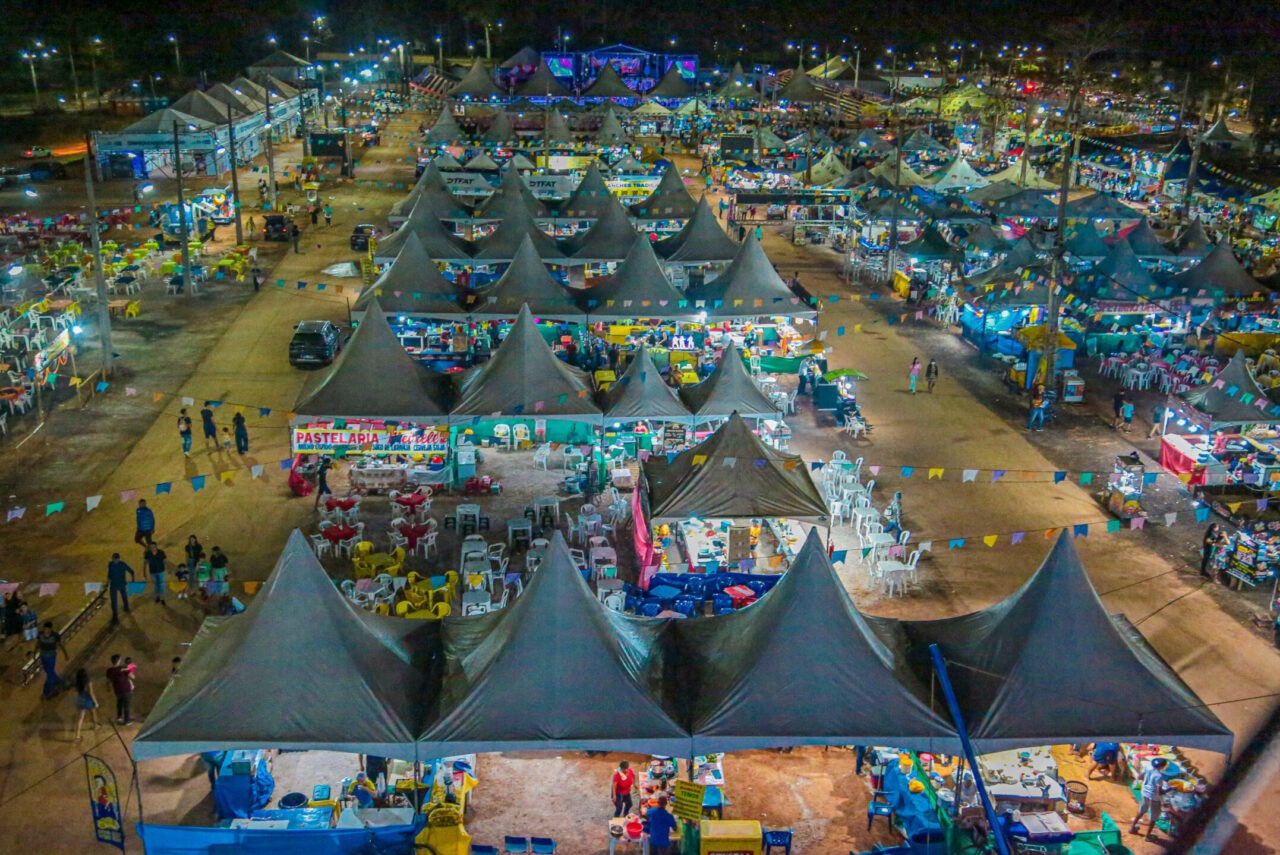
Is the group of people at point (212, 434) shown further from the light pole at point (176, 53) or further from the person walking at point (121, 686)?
the light pole at point (176, 53)

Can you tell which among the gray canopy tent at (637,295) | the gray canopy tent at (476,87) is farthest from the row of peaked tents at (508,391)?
the gray canopy tent at (476,87)

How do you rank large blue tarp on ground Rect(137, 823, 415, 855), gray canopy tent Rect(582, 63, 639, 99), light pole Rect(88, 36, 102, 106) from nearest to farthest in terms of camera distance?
large blue tarp on ground Rect(137, 823, 415, 855) < gray canopy tent Rect(582, 63, 639, 99) < light pole Rect(88, 36, 102, 106)

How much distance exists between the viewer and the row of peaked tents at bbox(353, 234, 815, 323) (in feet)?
90.2

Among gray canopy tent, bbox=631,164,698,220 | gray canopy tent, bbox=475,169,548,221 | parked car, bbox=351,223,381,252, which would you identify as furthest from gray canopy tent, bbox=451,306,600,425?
parked car, bbox=351,223,381,252

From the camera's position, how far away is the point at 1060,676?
12281mm

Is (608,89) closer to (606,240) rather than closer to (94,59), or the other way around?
(94,59)

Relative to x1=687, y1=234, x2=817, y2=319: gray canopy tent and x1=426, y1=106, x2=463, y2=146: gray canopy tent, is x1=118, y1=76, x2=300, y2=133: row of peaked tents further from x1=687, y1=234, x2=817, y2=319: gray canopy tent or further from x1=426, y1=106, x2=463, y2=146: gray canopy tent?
x1=687, y1=234, x2=817, y2=319: gray canopy tent

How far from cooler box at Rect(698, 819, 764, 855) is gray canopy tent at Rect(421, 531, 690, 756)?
848 mm

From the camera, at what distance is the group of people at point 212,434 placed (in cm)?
2250

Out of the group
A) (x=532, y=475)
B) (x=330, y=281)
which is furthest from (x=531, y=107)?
(x=532, y=475)

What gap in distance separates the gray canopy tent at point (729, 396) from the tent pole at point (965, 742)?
8.94 metres

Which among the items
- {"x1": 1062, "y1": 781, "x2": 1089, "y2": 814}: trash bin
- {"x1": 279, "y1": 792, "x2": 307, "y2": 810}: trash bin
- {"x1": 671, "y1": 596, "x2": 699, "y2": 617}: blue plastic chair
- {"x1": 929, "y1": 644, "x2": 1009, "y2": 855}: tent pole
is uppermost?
{"x1": 929, "y1": 644, "x2": 1009, "y2": 855}: tent pole

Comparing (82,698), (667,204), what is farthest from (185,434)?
(667,204)

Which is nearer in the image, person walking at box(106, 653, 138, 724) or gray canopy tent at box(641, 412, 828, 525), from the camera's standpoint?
person walking at box(106, 653, 138, 724)
